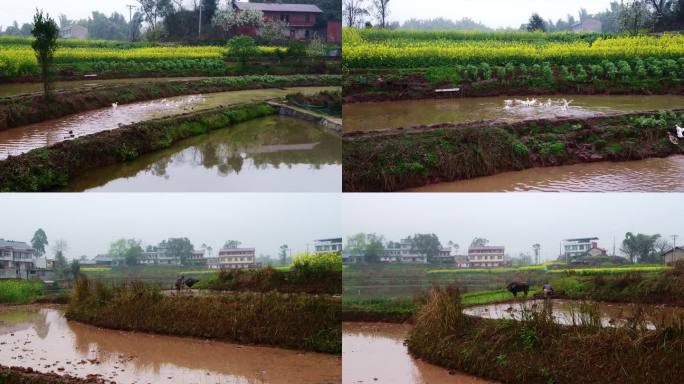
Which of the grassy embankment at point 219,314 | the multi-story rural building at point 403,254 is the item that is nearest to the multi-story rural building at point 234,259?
the grassy embankment at point 219,314

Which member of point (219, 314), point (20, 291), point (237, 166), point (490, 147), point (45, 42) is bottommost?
point (219, 314)

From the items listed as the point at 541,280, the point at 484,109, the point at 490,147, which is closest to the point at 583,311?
the point at 541,280

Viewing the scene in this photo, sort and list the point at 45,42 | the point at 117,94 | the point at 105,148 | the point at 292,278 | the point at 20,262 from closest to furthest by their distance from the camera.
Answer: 1. the point at 105,148
2. the point at 45,42
3. the point at 117,94
4. the point at 20,262
5. the point at 292,278

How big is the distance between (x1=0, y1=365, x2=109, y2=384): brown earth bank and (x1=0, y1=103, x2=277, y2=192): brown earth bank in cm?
A: 128

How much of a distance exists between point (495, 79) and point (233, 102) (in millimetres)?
1961

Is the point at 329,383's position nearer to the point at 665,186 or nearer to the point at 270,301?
the point at 270,301

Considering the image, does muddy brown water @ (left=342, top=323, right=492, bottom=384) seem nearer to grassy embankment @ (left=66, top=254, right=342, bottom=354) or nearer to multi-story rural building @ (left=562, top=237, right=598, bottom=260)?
grassy embankment @ (left=66, top=254, right=342, bottom=354)

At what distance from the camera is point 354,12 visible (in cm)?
441

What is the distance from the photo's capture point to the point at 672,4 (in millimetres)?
4734

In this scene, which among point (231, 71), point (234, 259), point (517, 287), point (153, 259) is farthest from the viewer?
point (234, 259)

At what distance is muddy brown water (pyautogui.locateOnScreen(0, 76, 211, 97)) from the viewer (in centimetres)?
443

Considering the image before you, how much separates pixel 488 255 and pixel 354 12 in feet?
6.63

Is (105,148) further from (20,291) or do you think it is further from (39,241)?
(20,291)

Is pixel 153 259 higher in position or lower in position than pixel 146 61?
lower
